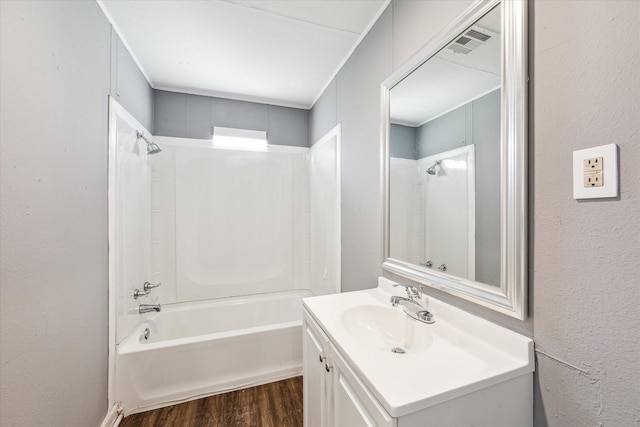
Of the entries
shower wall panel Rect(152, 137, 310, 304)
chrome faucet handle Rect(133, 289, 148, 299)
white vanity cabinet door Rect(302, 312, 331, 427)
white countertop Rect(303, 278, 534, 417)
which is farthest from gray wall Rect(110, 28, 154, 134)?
white countertop Rect(303, 278, 534, 417)

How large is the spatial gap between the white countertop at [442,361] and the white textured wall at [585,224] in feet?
0.33

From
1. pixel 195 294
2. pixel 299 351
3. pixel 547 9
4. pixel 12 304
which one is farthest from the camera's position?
pixel 195 294

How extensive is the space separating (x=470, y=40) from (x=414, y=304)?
1.09m

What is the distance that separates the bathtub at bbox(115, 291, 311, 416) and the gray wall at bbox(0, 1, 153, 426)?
0.66 feet

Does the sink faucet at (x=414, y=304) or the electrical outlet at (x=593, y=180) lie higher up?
the electrical outlet at (x=593, y=180)

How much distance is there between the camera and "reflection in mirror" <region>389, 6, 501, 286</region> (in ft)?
3.00

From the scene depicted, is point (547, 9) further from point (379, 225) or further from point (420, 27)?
point (379, 225)

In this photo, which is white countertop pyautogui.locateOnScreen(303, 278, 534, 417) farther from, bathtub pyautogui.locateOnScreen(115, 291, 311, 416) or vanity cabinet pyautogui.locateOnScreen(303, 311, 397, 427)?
bathtub pyautogui.locateOnScreen(115, 291, 311, 416)

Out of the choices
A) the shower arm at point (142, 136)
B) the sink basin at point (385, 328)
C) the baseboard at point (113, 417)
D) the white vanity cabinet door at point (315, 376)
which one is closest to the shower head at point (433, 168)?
the sink basin at point (385, 328)

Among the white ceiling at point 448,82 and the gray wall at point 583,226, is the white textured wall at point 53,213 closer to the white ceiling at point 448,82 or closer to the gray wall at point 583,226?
the white ceiling at point 448,82

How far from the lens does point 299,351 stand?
2.09m

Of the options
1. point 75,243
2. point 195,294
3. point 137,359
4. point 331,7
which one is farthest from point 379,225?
point 195,294

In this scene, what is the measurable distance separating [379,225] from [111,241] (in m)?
1.64

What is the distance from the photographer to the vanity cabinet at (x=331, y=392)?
0.73 m
